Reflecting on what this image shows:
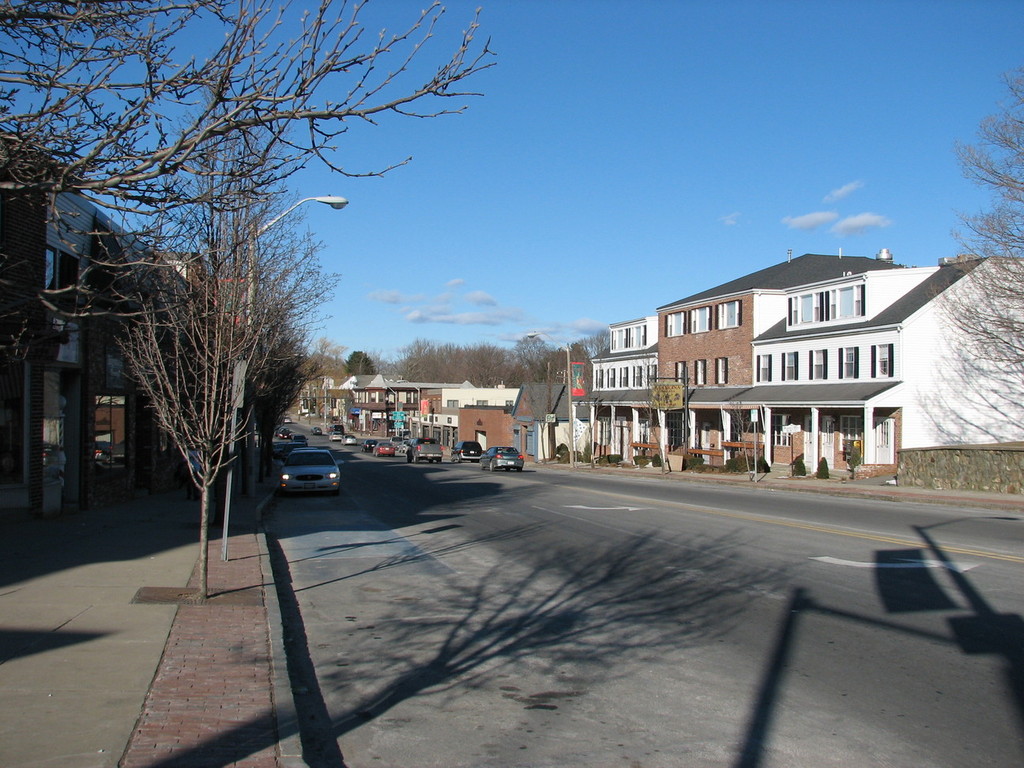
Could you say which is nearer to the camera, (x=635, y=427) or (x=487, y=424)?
(x=635, y=427)

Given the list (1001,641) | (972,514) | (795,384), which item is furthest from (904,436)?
(1001,641)

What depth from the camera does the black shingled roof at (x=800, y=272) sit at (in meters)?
48.8

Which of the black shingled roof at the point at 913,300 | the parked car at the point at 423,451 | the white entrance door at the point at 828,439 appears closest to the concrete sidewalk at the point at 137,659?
the black shingled roof at the point at 913,300

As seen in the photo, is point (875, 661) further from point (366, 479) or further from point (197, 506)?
point (366, 479)

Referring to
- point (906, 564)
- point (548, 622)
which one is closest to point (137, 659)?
point (548, 622)

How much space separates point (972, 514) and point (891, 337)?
17.0 meters

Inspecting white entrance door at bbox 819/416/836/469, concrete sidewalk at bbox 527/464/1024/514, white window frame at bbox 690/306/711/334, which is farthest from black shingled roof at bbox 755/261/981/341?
white window frame at bbox 690/306/711/334

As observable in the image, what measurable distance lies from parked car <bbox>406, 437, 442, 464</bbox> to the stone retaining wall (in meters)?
35.9

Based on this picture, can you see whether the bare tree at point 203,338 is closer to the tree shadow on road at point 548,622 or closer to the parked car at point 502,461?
the tree shadow on road at point 548,622

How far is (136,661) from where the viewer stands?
290 inches

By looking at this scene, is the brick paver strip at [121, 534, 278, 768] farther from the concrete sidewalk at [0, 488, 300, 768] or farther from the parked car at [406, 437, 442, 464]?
the parked car at [406, 437, 442, 464]

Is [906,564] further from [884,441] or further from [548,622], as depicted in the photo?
[884,441]

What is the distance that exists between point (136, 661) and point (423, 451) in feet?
185

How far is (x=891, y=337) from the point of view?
38.8 metres
